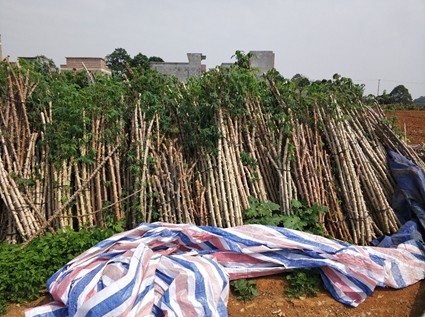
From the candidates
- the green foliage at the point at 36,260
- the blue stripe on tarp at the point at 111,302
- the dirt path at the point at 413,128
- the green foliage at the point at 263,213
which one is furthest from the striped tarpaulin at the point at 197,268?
the dirt path at the point at 413,128

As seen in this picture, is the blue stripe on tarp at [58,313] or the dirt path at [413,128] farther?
the dirt path at [413,128]

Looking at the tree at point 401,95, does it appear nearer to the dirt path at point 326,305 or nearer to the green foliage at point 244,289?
the dirt path at point 326,305

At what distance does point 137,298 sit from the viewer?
240 cm

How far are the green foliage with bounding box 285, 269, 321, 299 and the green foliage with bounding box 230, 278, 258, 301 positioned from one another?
339mm

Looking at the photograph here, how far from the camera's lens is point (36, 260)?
9.75 feet

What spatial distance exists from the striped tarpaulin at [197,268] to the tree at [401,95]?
3584cm

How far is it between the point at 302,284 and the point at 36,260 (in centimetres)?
271

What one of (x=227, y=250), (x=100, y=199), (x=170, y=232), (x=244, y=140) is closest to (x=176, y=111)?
(x=244, y=140)

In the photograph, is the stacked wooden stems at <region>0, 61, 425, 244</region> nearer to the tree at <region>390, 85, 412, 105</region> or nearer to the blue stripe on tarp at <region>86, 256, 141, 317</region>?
the blue stripe on tarp at <region>86, 256, 141, 317</region>

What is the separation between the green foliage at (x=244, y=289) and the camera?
2856mm

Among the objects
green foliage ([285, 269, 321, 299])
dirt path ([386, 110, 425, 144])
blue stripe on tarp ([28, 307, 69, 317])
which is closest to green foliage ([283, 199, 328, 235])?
green foliage ([285, 269, 321, 299])

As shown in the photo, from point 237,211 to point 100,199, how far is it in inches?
71.7

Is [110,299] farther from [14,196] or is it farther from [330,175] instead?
[330,175]

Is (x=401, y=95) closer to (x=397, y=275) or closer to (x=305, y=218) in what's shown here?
(x=305, y=218)
